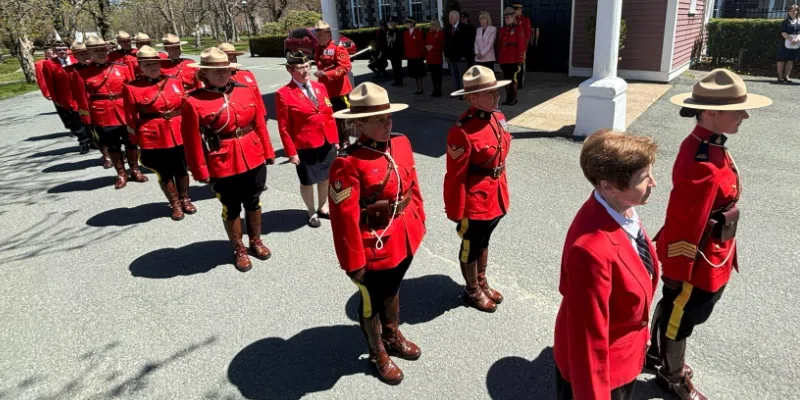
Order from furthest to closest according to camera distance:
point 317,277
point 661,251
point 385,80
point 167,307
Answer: point 385,80, point 317,277, point 167,307, point 661,251

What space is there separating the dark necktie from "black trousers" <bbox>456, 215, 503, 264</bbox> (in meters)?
1.64

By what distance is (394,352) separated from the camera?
11.2 feet

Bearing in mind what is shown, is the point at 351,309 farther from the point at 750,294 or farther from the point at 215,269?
the point at 750,294

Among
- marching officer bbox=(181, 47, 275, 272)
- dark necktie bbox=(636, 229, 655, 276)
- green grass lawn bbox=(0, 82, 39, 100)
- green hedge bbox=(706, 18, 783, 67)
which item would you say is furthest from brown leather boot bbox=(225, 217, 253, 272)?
green grass lawn bbox=(0, 82, 39, 100)

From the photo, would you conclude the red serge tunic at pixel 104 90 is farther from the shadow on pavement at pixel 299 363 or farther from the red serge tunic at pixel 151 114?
the shadow on pavement at pixel 299 363

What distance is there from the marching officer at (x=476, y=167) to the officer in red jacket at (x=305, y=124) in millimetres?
2178

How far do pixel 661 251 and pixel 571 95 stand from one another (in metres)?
9.38

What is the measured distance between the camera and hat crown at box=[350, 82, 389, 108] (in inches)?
109

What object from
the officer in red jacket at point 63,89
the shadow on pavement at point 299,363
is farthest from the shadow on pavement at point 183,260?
the officer in red jacket at point 63,89

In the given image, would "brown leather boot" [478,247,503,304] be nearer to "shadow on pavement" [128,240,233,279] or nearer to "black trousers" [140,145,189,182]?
"shadow on pavement" [128,240,233,279]

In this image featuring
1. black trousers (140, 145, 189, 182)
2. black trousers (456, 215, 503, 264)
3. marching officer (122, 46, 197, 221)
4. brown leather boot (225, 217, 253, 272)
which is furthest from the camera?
black trousers (140, 145, 189, 182)

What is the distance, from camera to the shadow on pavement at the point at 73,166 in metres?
8.77

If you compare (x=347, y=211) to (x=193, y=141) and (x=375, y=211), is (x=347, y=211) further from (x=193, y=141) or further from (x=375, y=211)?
(x=193, y=141)

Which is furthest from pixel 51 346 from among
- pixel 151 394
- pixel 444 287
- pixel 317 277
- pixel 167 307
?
pixel 444 287
